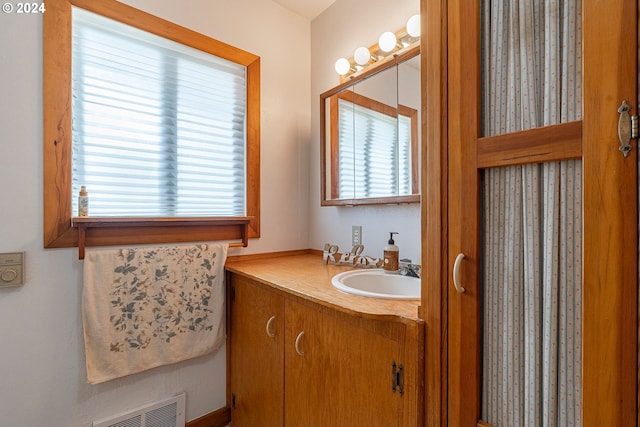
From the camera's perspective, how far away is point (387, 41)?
1.52 meters

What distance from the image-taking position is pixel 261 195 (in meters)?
1.91

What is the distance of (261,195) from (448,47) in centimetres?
136

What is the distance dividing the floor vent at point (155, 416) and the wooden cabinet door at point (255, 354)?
28 centimetres

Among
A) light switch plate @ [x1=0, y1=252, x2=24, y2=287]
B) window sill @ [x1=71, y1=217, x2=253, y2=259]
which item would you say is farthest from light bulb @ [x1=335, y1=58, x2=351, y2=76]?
light switch plate @ [x1=0, y1=252, x2=24, y2=287]

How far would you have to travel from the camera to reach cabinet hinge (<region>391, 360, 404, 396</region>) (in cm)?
84

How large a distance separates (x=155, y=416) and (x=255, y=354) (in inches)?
24.3

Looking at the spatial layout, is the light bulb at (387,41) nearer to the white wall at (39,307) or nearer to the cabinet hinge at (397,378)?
the white wall at (39,307)

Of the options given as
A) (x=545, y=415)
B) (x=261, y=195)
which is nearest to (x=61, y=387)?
(x=261, y=195)

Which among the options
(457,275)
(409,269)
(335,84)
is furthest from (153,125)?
(457,275)

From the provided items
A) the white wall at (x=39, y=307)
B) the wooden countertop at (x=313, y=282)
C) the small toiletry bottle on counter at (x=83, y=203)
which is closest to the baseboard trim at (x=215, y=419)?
the white wall at (x=39, y=307)

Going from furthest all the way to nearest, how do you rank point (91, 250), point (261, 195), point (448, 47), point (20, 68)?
point (261, 195)
point (91, 250)
point (20, 68)
point (448, 47)

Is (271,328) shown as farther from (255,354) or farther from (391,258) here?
(391,258)

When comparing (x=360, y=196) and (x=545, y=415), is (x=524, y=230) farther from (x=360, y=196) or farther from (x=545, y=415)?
(x=360, y=196)

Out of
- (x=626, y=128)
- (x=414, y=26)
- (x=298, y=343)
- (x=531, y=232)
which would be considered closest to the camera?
(x=626, y=128)
